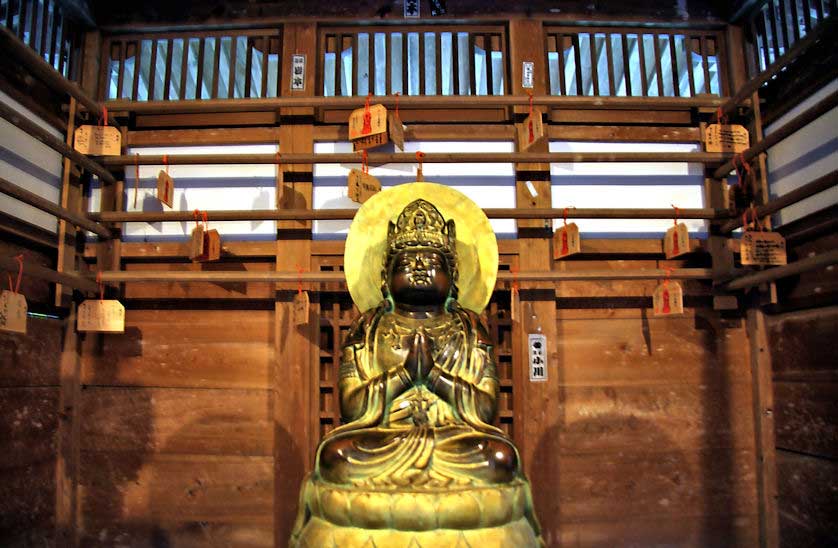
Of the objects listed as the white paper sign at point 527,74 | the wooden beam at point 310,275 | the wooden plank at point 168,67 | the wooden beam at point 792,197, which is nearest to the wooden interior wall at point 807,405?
the wooden beam at point 792,197

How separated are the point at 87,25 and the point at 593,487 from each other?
5.08m

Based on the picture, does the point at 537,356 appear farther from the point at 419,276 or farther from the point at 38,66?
the point at 38,66

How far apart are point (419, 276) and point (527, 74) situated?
204 centimetres

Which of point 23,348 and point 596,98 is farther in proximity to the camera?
point 596,98

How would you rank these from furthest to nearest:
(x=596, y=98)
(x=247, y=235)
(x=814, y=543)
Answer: (x=247, y=235) < (x=596, y=98) < (x=814, y=543)

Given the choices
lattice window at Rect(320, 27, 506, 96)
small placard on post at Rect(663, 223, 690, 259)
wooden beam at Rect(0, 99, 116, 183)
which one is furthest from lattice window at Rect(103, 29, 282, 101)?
small placard on post at Rect(663, 223, 690, 259)

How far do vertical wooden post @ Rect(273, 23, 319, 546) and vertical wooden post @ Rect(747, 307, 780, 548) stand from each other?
308 cm

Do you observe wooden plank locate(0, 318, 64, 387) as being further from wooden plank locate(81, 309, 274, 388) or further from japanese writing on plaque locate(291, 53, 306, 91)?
japanese writing on plaque locate(291, 53, 306, 91)

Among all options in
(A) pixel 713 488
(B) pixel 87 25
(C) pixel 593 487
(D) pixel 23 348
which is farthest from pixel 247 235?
(A) pixel 713 488

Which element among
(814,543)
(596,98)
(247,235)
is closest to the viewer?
(814,543)

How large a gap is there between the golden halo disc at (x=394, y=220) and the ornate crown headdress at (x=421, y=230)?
12 cm

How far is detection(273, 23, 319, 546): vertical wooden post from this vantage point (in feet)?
12.6

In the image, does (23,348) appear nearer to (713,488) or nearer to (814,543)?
(713,488)

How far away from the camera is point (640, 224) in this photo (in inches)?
166
